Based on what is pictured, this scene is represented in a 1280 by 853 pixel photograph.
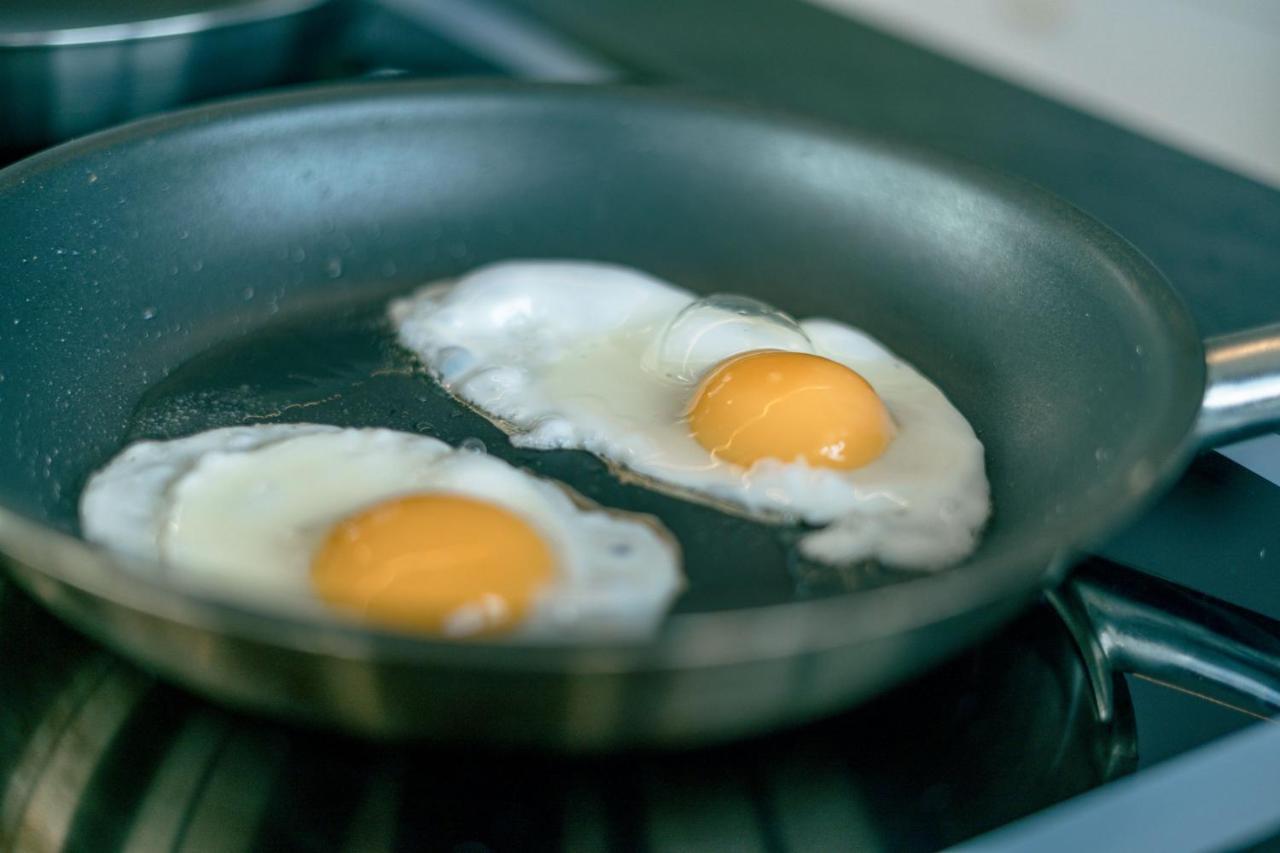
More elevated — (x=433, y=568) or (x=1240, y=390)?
(x=1240, y=390)

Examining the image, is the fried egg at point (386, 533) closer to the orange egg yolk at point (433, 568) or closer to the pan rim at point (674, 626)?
the orange egg yolk at point (433, 568)

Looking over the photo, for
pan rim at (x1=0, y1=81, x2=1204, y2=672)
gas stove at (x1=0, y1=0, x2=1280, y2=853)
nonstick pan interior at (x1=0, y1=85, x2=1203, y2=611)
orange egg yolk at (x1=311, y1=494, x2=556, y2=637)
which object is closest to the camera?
pan rim at (x1=0, y1=81, x2=1204, y2=672)

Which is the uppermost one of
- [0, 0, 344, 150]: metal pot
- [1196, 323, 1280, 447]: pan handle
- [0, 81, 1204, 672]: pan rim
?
[1196, 323, 1280, 447]: pan handle

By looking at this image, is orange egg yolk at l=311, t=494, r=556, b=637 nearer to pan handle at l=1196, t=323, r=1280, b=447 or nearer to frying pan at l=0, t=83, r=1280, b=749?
frying pan at l=0, t=83, r=1280, b=749

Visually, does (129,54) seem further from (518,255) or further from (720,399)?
(720,399)

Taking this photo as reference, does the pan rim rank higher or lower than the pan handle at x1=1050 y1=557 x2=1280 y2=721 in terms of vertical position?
higher

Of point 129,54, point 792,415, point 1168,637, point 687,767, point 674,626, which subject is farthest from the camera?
point 129,54

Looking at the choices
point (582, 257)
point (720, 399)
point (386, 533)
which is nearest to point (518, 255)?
point (582, 257)

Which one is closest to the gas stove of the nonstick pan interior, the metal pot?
the nonstick pan interior

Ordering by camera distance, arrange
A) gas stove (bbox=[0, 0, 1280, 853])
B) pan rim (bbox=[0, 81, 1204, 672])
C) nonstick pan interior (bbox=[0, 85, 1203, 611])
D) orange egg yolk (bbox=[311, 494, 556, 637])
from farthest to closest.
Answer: nonstick pan interior (bbox=[0, 85, 1203, 611])
orange egg yolk (bbox=[311, 494, 556, 637])
gas stove (bbox=[0, 0, 1280, 853])
pan rim (bbox=[0, 81, 1204, 672])
